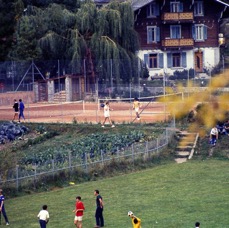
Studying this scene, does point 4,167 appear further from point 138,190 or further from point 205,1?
point 205,1

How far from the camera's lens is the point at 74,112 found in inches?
1747

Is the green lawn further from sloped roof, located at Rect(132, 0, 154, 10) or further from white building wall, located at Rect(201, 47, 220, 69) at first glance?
white building wall, located at Rect(201, 47, 220, 69)

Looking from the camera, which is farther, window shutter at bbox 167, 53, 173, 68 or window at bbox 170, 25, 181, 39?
window at bbox 170, 25, 181, 39

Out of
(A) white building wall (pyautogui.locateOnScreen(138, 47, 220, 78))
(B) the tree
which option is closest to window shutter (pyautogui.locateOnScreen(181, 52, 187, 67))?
(A) white building wall (pyautogui.locateOnScreen(138, 47, 220, 78))

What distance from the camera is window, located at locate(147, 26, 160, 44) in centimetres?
6259

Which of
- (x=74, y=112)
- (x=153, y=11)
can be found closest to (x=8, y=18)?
(x=153, y=11)

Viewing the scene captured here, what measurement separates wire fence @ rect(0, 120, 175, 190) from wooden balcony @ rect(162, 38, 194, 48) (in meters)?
29.6

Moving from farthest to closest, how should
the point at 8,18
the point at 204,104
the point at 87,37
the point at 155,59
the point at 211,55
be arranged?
the point at 155,59, the point at 211,55, the point at 8,18, the point at 87,37, the point at 204,104

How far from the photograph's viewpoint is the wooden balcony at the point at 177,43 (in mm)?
62625

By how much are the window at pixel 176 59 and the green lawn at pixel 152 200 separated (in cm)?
3237

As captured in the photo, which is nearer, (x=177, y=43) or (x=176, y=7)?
(x=176, y=7)

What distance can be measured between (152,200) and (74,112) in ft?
67.3

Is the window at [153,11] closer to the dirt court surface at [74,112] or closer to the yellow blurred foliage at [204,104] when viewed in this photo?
the dirt court surface at [74,112]

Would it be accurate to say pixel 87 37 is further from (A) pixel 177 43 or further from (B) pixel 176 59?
(B) pixel 176 59
